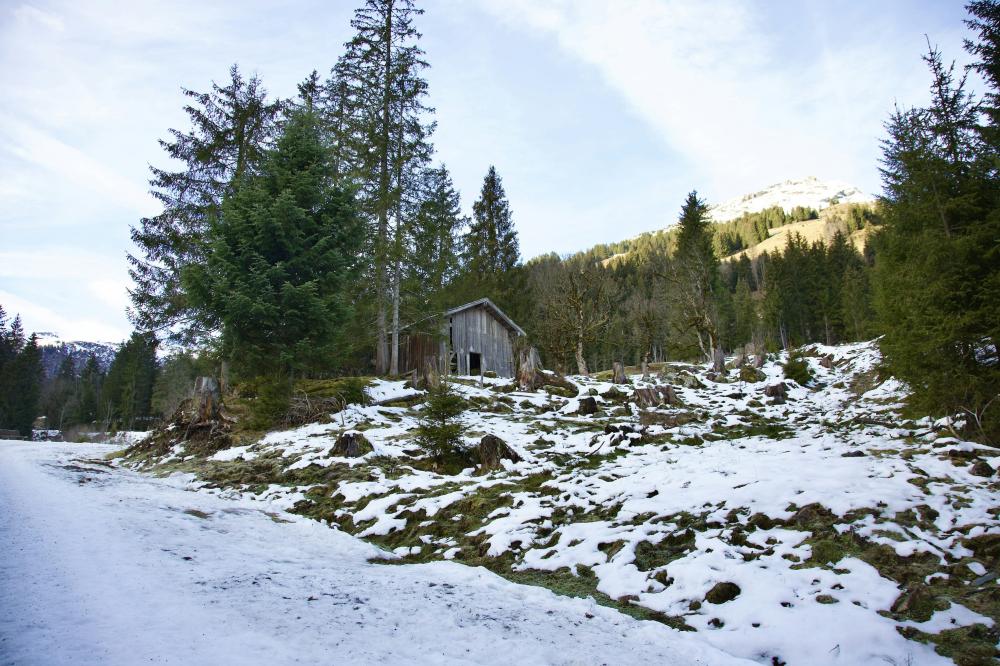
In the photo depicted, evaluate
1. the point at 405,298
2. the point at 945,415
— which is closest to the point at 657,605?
the point at 945,415

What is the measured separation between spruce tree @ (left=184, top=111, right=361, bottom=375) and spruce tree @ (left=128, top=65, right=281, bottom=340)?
4853 mm

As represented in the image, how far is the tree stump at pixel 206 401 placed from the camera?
46.3ft

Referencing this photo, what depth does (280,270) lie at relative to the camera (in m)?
13.9

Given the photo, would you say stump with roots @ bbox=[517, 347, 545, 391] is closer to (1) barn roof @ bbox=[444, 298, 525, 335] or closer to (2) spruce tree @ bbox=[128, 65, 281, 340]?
(1) barn roof @ bbox=[444, 298, 525, 335]

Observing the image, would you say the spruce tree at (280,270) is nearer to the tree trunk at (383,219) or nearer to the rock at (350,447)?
the rock at (350,447)

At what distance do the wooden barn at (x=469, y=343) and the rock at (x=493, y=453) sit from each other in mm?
13556

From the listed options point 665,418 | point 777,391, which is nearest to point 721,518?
point 665,418

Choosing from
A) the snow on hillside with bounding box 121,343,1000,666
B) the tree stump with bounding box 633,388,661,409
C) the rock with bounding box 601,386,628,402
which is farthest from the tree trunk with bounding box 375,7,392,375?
the tree stump with bounding box 633,388,661,409

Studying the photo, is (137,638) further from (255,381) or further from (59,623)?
(255,381)

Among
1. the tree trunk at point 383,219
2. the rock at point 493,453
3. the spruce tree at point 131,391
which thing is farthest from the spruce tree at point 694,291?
the spruce tree at point 131,391

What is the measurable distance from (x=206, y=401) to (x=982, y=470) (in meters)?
17.2

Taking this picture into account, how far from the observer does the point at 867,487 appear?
5.77 metres

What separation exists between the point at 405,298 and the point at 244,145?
9364 millimetres

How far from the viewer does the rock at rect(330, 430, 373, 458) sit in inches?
402
